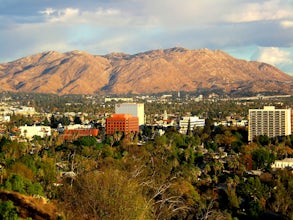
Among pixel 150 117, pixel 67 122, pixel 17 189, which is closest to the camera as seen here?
pixel 17 189

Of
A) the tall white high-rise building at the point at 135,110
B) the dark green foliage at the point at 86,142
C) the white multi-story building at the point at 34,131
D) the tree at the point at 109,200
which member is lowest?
the white multi-story building at the point at 34,131

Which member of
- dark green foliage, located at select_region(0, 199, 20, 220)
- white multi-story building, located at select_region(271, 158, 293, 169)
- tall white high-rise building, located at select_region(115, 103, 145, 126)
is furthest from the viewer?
tall white high-rise building, located at select_region(115, 103, 145, 126)

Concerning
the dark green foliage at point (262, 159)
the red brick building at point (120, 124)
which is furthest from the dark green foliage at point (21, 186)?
the red brick building at point (120, 124)

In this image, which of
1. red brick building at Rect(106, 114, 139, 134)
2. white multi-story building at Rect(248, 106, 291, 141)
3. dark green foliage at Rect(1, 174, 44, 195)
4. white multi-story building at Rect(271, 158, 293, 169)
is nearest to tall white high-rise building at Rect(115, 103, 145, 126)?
red brick building at Rect(106, 114, 139, 134)

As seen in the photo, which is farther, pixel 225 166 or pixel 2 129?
pixel 2 129

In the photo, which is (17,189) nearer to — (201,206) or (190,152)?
(201,206)

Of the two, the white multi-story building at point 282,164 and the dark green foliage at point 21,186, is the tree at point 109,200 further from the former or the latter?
the white multi-story building at point 282,164

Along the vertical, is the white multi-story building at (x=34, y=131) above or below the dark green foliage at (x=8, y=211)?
below

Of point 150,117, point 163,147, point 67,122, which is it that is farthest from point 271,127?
point 150,117

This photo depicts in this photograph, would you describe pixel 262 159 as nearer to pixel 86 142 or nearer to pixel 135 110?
pixel 86 142

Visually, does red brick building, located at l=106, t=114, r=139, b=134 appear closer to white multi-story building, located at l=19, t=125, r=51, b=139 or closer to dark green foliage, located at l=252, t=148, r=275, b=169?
white multi-story building, located at l=19, t=125, r=51, b=139

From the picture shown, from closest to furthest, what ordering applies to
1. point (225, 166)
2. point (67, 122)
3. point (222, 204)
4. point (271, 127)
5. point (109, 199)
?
1. point (109, 199)
2. point (222, 204)
3. point (225, 166)
4. point (271, 127)
5. point (67, 122)
